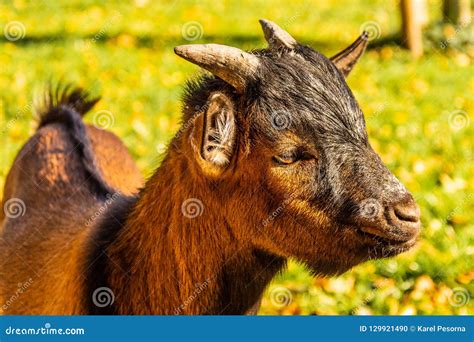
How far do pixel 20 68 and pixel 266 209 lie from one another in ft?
23.0

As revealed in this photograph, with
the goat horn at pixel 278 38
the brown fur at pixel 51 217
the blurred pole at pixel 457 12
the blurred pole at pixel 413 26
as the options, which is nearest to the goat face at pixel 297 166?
the goat horn at pixel 278 38

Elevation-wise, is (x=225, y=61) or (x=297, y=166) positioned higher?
(x=225, y=61)

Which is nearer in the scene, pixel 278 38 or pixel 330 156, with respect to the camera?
pixel 330 156

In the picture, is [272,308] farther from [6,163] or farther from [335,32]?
[335,32]

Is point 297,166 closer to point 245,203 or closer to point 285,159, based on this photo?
point 285,159

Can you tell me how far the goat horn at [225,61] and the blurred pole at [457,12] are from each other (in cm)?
965

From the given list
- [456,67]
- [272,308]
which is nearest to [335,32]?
[456,67]

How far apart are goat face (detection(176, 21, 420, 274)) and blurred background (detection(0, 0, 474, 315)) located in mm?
888

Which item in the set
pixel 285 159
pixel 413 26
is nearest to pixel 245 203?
pixel 285 159

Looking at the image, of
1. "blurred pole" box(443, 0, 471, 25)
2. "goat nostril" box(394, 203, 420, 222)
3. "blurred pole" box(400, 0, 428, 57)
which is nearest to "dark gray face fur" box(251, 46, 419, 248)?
"goat nostril" box(394, 203, 420, 222)

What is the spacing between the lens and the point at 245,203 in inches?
129

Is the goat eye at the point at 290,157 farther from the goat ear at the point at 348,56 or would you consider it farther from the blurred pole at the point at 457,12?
the blurred pole at the point at 457,12

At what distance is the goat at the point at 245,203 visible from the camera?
10.4 feet

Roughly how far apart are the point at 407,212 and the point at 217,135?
778mm
